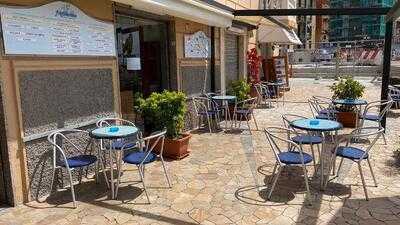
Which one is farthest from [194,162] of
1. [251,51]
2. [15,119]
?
[251,51]

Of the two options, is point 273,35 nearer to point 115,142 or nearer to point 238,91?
point 238,91

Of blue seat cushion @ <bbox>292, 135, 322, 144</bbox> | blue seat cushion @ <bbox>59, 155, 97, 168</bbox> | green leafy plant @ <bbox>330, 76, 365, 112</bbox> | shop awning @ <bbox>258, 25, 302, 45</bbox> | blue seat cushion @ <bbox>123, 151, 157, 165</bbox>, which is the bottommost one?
blue seat cushion @ <bbox>59, 155, 97, 168</bbox>

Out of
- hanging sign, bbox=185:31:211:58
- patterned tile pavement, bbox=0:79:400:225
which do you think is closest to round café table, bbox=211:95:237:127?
hanging sign, bbox=185:31:211:58

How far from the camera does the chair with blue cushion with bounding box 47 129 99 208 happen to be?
4891 millimetres

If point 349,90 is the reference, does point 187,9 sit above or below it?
above

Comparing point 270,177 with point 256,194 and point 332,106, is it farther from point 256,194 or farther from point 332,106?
point 332,106

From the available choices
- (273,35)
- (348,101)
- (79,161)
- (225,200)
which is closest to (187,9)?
(79,161)

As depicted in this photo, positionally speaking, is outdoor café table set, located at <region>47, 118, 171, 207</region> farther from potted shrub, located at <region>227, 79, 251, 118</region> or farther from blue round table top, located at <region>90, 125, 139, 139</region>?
potted shrub, located at <region>227, 79, 251, 118</region>

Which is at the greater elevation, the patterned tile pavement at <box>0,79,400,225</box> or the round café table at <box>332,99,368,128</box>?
the round café table at <box>332,99,368,128</box>

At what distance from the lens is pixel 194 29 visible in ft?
30.8

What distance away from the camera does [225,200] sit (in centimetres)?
495

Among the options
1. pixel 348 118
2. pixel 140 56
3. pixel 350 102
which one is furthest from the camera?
pixel 348 118

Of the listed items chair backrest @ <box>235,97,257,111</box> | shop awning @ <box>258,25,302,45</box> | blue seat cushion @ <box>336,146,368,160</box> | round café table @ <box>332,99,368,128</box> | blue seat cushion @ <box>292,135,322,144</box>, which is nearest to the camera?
blue seat cushion @ <box>336,146,368,160</box>

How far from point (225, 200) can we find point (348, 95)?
5.47m
